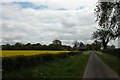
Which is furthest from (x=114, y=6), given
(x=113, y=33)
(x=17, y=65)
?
(x=17, y=65)

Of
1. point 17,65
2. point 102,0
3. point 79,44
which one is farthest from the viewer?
point 79,44

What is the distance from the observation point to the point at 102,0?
2644 cm

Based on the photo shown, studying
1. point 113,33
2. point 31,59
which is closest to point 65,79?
point 31,59

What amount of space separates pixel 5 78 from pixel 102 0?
15.7 meters

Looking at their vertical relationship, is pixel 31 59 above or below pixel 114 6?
below

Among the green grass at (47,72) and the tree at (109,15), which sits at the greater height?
the tree at (109,15)

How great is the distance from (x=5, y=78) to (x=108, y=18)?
17521mm

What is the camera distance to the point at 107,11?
28.0 metres

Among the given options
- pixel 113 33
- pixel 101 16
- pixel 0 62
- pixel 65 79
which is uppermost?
pixel 101 16

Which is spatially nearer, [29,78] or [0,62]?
[29,78]

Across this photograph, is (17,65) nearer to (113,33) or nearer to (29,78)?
(29,78)

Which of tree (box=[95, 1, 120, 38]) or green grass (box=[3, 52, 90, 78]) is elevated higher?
tree (box=[95, 1, 120, 38])

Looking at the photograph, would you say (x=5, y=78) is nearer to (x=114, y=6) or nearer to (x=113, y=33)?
(x=114, y=6)

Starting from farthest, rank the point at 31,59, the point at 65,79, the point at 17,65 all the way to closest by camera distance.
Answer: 1. the point at 31,59
2. the point at 17,65
3. the point at 65,79
